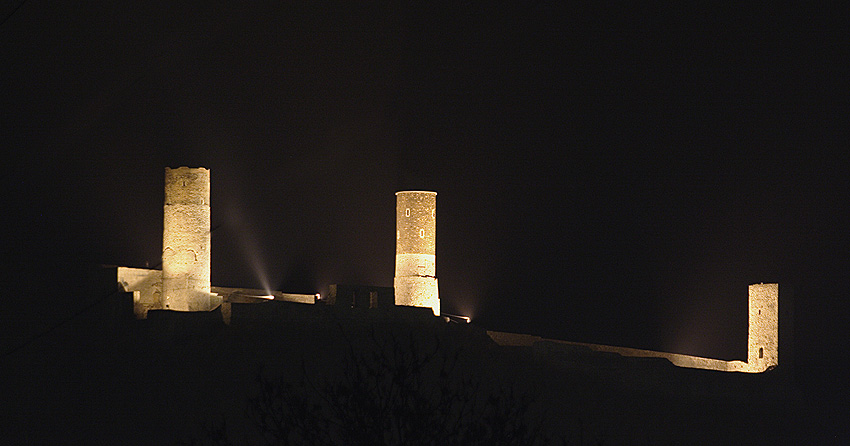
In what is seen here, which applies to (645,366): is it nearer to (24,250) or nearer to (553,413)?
(553,413)

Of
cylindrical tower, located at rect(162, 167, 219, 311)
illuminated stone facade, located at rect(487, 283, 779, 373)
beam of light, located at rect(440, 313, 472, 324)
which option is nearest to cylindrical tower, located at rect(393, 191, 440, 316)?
beam of light, located at rect(440, 313, 472, 324)

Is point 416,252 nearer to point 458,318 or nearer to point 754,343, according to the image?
point 458,318

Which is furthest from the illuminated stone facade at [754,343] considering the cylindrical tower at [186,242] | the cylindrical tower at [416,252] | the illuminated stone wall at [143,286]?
the illuminated stone wall at [143,286]

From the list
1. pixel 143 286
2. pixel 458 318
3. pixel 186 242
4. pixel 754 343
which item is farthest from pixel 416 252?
pixel 754 343

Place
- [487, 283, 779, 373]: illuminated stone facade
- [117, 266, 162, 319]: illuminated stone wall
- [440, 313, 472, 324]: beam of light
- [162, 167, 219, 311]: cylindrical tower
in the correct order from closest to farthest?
[117, 266, 162, 319]: illuminated stone wall → [162, 167, 219, 311]: cylindrical tower → [487, 283, 779, 373]: illuminated stone facade → [440, 313, 472, 324]: beam of light

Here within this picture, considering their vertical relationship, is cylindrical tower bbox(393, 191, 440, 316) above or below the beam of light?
above

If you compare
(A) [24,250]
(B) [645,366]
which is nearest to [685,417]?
(B) [645,366]

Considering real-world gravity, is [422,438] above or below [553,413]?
above

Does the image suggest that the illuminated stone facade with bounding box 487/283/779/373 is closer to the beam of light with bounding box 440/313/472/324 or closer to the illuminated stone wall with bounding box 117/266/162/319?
the beam of light with bounding box 440/313/472/324

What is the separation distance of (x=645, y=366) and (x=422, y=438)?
48.4 feet

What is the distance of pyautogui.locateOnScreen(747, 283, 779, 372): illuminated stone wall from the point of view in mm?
27000

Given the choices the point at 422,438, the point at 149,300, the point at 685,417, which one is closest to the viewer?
the point at 422,438

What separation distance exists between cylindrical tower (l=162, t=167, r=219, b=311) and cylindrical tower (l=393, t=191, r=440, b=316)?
5.10 meters

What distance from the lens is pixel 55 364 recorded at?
21.0 m
